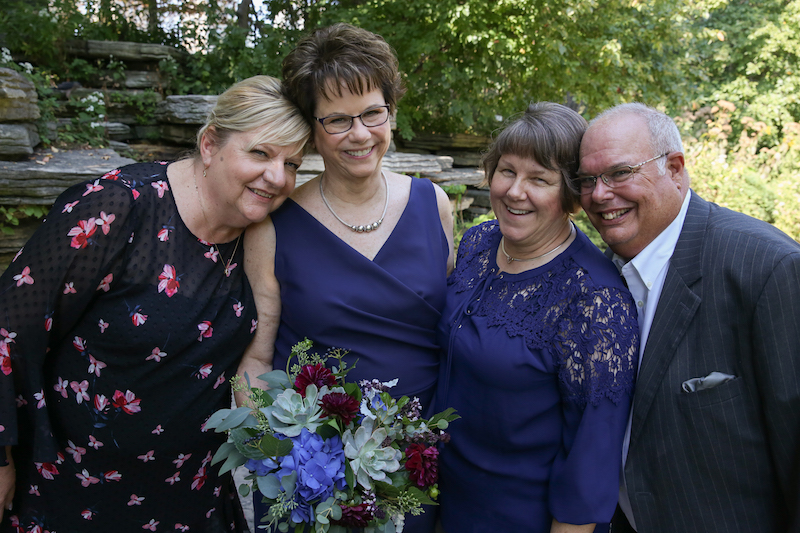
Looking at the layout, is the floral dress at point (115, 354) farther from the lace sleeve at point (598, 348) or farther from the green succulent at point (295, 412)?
the lace sleeve at point (598, 348)

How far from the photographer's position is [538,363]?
1.85 metres

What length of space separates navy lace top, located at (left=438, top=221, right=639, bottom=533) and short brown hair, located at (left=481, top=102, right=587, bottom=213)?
230 millimetres

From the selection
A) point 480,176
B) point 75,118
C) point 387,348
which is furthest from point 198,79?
point 387,348

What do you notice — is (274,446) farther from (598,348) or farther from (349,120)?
(349,120)

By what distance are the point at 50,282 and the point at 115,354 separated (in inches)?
13.3

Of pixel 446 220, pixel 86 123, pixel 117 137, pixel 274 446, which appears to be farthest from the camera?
pixel 117 137

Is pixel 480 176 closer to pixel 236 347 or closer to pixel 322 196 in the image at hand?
pixel 322 196

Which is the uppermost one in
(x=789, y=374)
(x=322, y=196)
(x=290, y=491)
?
Answer: (x=322, y=196)

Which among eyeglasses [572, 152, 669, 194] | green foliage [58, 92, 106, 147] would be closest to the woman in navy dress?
eyeglasses [572, 152, 669, 194]

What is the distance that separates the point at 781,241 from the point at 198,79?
669 cm

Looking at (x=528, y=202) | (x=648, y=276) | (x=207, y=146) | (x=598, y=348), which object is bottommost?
(x=598, y=348)

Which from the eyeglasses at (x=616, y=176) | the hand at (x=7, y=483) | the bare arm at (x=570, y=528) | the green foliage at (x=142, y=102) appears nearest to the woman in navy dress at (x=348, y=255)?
the bare arm at (x=570, y=528)

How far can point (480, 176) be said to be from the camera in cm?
761

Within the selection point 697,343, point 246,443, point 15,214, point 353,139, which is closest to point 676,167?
point 697,343
